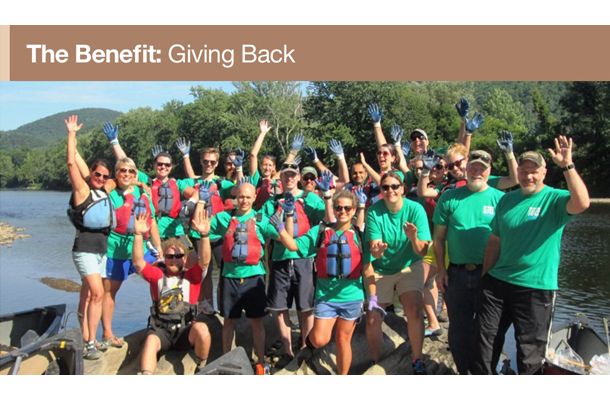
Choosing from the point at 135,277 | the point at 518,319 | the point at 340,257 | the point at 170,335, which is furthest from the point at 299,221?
the point at 135,277

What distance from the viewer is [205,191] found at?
20.5 ft

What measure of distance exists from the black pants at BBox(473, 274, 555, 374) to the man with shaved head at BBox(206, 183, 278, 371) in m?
1.79

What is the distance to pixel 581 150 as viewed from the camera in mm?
33969

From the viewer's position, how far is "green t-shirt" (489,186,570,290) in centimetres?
416

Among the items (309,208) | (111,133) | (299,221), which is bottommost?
(299,221)

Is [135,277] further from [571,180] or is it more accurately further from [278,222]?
[571,180]

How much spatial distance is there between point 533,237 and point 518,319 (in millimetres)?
618

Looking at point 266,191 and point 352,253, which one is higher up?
point 266,191

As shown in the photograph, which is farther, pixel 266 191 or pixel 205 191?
pixel 266 191

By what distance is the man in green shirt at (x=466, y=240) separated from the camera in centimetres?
458

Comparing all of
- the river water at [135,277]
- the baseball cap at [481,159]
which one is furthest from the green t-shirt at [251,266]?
the river water at [135,277]

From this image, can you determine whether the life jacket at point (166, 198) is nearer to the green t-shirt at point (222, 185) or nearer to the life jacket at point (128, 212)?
the green t-shirt at point (222, 185)

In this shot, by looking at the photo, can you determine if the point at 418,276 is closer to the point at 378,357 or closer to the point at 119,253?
the point at 378,357

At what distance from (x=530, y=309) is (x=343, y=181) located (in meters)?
2.69
